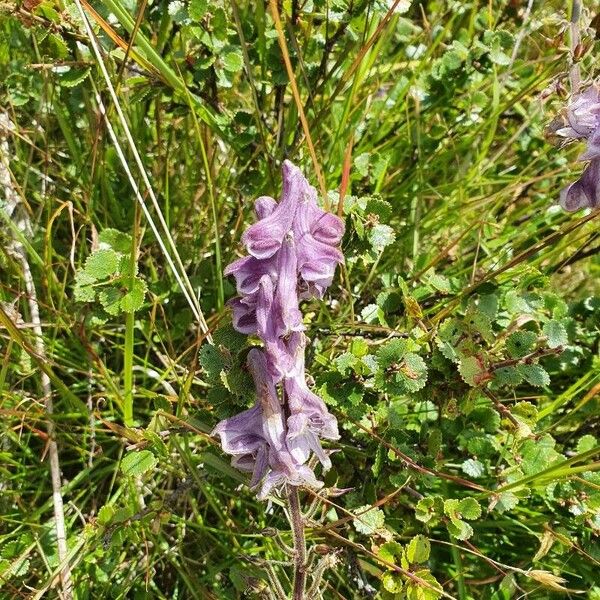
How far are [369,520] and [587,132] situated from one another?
1.04 metres

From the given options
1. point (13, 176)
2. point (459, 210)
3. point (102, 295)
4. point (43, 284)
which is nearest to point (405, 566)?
point (102, 295)

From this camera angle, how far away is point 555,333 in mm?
2064

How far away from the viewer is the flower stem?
5.02 feet

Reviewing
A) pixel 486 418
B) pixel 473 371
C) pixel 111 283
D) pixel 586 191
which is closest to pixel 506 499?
pixel 486 418

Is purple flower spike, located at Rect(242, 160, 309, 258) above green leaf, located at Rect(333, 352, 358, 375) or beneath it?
above

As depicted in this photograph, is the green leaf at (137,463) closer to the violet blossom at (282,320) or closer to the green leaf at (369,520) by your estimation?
the violet blossom at (282,320)

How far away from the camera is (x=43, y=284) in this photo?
2.26 metres

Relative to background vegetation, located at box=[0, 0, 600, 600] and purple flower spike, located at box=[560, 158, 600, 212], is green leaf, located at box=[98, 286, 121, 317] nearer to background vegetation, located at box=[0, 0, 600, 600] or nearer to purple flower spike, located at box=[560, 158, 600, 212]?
background vegetation, located at box=[0, 0, 600, 600]

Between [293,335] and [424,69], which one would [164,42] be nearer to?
[424,69]

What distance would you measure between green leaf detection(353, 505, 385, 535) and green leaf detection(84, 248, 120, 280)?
34.3 inches

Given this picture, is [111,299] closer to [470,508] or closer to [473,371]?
[473,371]

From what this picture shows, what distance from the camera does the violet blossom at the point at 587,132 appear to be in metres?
1.44

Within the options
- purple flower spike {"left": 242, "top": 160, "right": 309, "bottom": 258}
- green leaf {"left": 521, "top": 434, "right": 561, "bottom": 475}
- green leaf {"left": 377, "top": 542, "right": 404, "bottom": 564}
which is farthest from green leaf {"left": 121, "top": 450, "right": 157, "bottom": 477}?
green leaf {"left": 521, "top": 434, "right": 561, "bottom": 475}

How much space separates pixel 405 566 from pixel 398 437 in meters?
0.31
